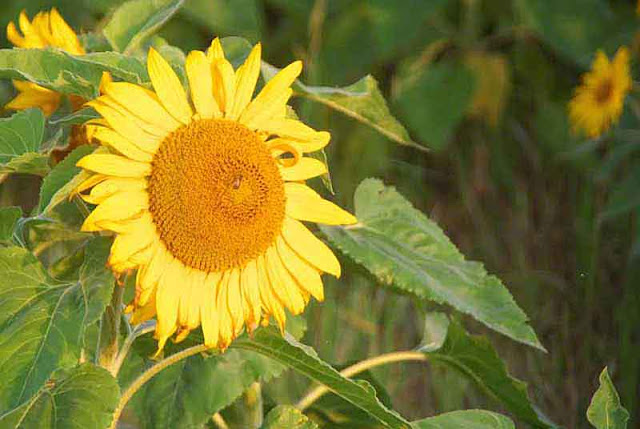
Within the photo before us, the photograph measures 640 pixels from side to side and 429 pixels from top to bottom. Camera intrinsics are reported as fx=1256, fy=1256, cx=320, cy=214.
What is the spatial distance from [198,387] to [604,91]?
1.58 meters

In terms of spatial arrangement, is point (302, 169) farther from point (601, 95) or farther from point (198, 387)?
point (601, 95)

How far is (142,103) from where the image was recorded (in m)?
1.26

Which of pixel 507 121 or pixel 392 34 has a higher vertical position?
pixel 392 34

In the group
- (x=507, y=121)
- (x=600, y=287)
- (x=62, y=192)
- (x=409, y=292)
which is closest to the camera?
(x=62, y=192)

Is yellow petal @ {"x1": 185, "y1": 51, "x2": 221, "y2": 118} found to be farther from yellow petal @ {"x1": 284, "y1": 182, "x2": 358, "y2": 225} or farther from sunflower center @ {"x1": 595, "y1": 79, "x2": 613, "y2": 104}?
sunflower center @ {"x1": 595, "y1": 79, "x2": 613, "y2": 104}

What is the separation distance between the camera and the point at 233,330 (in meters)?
1.31

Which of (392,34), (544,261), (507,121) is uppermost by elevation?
(392,34)

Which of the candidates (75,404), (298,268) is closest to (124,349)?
(75,404)

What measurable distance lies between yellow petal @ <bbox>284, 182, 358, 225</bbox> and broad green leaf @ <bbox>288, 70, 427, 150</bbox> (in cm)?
19

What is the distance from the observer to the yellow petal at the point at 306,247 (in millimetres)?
1343

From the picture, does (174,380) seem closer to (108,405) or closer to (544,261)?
(108,405)

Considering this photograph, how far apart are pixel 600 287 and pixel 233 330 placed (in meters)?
1.58

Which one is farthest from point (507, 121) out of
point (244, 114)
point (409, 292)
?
point (244, 114)

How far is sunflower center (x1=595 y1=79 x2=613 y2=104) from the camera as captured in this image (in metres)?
2.85
